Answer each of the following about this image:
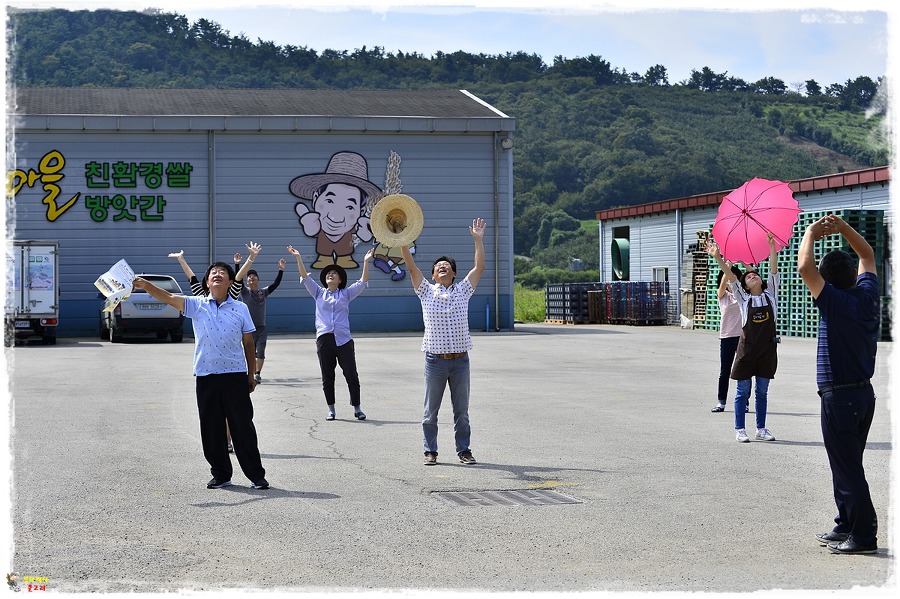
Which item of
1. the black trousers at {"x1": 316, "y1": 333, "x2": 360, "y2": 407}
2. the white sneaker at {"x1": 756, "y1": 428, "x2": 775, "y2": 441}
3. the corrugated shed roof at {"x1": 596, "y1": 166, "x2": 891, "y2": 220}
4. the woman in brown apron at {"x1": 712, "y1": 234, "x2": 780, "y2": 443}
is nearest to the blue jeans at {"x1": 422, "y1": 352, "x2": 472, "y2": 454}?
the woman in brown apron at {"x1": 712, "y1": 234, "x2": 780, "y2": 443}

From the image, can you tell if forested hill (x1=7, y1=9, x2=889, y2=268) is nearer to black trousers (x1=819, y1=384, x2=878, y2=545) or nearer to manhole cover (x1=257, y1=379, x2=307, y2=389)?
manhole cover (x1=257, y1=379, x2=307, y2=389)

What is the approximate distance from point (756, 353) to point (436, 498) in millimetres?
4743

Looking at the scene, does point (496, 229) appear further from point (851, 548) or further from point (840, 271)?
point (851, 548)

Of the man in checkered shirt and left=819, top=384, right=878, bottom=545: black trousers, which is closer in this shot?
left=819, top=384, right=878, bottom=545: black trousers

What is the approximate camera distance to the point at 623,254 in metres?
51.0

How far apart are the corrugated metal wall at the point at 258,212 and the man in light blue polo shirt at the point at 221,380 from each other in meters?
28.4

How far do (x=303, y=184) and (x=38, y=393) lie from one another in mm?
21499

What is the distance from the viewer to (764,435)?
1254 centimetres

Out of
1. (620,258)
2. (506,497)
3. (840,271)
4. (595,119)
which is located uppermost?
(595,119)

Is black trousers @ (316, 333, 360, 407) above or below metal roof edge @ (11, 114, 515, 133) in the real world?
below

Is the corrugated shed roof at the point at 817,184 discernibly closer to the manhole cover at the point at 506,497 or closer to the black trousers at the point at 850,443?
the manhole cover at the point at 506,497

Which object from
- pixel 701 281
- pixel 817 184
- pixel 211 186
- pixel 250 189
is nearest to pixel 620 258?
pixel 701 281

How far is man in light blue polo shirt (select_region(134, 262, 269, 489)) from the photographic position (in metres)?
9.88

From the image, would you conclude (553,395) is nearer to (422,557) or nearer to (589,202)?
(422,557)
